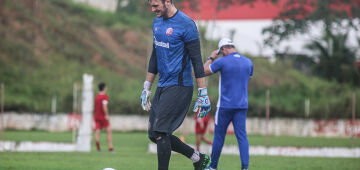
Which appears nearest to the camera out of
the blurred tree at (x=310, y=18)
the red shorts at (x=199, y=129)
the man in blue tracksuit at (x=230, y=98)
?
the man in blue tracksuit at (x=230, y=98)

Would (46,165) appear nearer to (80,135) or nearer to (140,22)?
(80,135)

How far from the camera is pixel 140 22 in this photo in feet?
171

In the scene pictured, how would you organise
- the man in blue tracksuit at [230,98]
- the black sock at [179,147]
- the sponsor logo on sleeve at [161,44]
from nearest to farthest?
the sponsor logo on sleeve at [161,44] < the black sock at [179,147] < the man in blue tracksuit at [230,98]

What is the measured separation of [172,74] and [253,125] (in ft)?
78.1

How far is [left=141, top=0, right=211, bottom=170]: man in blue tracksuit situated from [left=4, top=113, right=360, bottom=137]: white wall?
2220 centimetres

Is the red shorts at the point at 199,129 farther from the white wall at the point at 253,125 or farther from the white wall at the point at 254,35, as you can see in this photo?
the white wall at the point at 253,125

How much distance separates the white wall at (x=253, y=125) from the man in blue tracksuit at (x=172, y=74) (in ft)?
72.9

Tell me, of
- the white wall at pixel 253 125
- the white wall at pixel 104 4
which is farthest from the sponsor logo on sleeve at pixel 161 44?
the white wall at pixel 104 4

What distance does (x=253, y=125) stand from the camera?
30.9 meters

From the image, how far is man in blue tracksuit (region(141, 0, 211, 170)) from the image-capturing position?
24.1 ft

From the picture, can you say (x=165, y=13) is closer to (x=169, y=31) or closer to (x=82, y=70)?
(x=169, y=31)

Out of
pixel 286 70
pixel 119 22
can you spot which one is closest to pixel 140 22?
pixel 119 22

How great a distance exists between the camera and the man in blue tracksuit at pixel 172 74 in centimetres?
735

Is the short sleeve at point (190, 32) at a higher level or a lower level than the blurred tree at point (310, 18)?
lower
